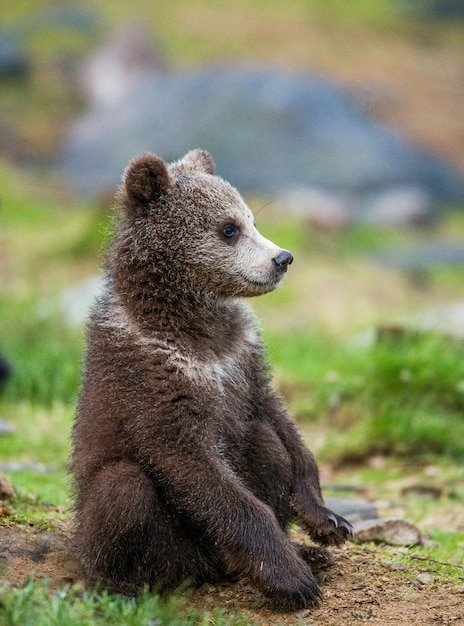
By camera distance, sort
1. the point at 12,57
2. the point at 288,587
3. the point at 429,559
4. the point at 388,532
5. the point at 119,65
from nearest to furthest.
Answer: the point at 288,587 < the point at 429,559 < the point at 388,532 < the point at 12,57 < the point at 119,65

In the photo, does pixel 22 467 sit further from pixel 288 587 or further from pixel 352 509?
pixel 288 587

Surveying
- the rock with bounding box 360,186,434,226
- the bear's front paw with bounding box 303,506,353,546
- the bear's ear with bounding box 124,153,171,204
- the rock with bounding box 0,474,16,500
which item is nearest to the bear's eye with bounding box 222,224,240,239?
the bear's ear with bounding box 124,153,171,204

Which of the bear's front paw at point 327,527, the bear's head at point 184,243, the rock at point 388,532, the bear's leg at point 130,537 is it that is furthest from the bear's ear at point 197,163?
the rock at point 388,532

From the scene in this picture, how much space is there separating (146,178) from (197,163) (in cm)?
59

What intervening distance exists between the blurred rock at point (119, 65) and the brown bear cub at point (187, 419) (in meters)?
21.4

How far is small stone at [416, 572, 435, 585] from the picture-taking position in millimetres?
5270

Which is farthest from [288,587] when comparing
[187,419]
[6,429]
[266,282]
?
[6,429]

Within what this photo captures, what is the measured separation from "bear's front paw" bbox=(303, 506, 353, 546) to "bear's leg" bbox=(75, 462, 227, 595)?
70cm

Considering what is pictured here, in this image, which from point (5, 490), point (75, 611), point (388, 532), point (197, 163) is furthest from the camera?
point (388, 532)

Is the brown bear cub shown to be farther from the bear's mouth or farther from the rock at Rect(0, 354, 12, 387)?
the rock at Rect(0, 354, 12, 387)

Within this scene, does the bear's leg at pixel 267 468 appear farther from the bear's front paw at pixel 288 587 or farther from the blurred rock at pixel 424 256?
the blurred rock at pixel 424 256

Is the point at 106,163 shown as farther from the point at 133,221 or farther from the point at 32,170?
the point at 133,221

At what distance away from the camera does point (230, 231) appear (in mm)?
5570

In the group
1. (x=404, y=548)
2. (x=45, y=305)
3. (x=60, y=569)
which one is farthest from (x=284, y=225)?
(x=60, y=569)
